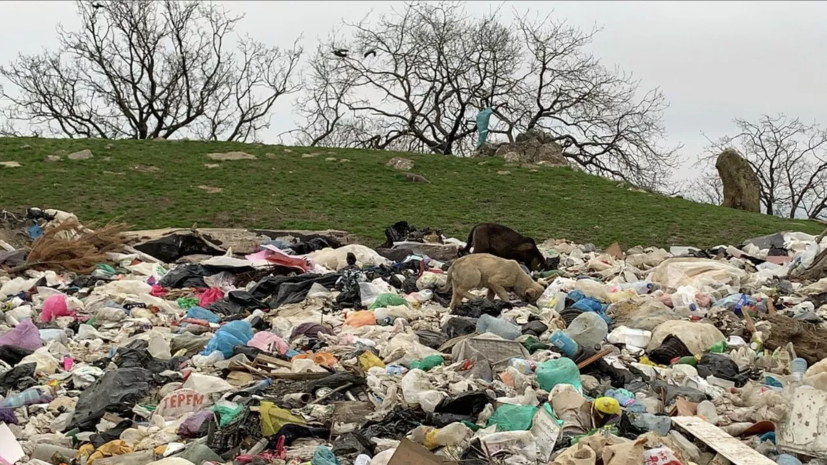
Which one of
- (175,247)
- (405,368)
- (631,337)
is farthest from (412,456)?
(175,247)

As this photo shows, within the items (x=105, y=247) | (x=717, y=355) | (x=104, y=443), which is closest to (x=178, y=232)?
(x=105, y=247)

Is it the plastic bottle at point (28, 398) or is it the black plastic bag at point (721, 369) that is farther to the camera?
the black plastic bag at point (721, 369)

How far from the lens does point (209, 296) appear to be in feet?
29.1

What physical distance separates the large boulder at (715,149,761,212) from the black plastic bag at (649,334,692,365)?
59.1 feet

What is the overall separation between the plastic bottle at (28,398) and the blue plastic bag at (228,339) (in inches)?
46.6

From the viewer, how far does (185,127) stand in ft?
104

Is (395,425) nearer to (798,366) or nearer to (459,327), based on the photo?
(459,327)

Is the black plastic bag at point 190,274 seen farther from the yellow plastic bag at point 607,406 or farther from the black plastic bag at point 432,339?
the yellow plastic bag at point 607,406

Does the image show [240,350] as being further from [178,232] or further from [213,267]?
[178,232]

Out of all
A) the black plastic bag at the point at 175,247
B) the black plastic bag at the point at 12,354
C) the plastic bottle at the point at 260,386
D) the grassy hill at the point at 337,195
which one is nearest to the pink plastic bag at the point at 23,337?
the black plastic bag at the point at 12,354

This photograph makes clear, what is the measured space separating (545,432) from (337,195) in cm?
1469

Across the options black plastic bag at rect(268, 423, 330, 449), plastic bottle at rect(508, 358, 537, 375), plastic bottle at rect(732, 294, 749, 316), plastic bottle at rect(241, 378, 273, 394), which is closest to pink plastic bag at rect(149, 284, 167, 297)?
plastic bottle at rect(241, 378, 273, 394)

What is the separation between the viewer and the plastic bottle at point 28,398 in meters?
5.46

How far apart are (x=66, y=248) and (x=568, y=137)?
67.5ft
